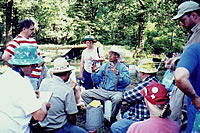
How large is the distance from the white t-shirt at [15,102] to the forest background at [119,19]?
762cm

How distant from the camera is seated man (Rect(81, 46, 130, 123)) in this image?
14.3 feet

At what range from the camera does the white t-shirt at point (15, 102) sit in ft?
6.30

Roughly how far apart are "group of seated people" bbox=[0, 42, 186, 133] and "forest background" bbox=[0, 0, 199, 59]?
538cm

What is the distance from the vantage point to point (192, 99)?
1.82 metres

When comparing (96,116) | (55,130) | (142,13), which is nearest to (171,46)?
(142,13)

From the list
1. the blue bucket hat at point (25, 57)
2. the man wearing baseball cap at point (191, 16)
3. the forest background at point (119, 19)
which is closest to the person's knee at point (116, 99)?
the man wearing baseball cap at point (191, 16)

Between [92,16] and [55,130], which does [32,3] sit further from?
[55,130]

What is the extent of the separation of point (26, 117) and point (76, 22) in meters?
15.0

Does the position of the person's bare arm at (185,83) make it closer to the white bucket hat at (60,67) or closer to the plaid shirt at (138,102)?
the plaid shirt at (138,102)

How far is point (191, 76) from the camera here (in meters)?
1.87

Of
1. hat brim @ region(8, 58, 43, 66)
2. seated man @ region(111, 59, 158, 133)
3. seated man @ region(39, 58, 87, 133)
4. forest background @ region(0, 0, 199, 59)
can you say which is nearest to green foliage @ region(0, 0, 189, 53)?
forest background @ region(0, 0, 199, 59)

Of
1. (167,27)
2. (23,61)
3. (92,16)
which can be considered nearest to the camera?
(23,61)

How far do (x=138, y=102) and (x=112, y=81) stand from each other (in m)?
1.51

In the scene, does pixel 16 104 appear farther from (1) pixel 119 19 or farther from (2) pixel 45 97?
(1) pixel 119 19
